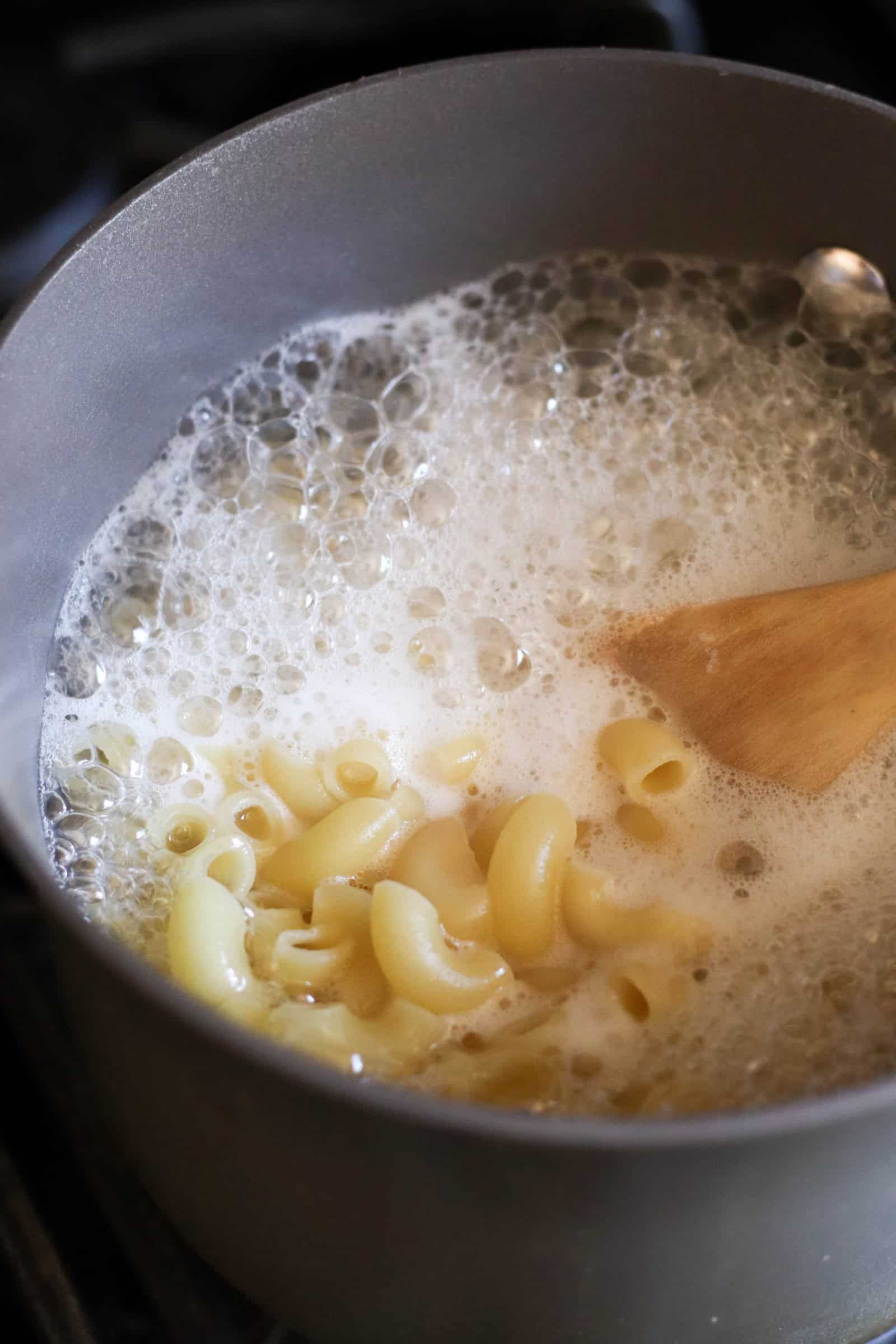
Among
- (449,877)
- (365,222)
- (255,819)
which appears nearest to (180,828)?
(255,819)

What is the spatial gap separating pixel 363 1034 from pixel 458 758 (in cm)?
18

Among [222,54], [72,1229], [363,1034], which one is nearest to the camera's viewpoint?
[363,1034]

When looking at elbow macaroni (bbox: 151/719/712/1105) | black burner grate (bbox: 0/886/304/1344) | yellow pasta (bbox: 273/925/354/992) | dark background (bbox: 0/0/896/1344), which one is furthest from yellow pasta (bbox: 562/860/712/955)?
dark background (bbox: 0/0/896/1344)

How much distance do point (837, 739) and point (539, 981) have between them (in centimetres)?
21

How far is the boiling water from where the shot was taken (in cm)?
66

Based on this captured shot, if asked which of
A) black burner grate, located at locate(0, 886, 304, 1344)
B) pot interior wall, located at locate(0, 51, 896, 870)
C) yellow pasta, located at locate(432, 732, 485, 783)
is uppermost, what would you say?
pot interior wall, located at locate(0, 51, 896, 870)

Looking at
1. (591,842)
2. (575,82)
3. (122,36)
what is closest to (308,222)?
(575,82)

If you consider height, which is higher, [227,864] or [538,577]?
[538,577]

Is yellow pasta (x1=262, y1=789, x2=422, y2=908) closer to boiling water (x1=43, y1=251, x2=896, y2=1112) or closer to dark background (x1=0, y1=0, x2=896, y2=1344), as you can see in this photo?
boiling water (x1=43, y1=251, x2=896, y2=1112)

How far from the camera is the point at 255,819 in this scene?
2.30ft

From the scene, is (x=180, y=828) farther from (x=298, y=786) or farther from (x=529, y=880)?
(x=529, y=880)

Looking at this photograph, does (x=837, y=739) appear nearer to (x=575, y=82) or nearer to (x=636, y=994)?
(x=636, y=994)

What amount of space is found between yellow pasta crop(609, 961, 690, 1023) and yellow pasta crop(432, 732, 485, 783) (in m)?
0.14

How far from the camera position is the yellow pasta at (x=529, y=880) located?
0.64 meters
